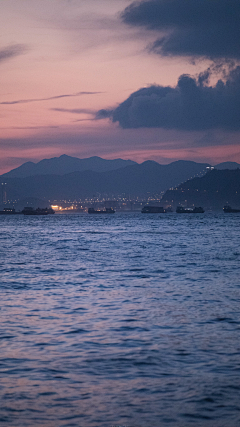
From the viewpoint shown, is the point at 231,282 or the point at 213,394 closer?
the point at 213,394

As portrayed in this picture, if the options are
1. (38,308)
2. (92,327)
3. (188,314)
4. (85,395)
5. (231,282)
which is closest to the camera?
(85,395)

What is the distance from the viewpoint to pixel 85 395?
756 cm

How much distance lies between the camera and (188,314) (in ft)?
47.0

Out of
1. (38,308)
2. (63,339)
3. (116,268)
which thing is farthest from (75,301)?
(116,268)

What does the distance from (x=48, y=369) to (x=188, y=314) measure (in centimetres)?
637

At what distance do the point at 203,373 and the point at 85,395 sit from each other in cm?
235

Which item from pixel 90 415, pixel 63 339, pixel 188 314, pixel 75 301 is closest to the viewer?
pixel 90 415

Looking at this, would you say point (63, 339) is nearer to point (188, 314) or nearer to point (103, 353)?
point (103, 353)

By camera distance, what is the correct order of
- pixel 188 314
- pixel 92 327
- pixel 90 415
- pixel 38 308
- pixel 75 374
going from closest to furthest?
pixel 90 415, pixel 75 374, pixel 92 327, pixel 188 314, pixel 38 308

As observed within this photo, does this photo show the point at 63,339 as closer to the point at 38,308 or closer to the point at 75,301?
the point at 38,308

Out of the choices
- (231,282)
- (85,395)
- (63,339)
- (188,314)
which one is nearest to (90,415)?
(85,395)

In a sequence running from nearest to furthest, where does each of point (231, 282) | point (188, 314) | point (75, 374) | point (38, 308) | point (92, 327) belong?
point (75, 374) → point (92, 327) → point (188, 314) → point (38, 308) → point (231, 282)

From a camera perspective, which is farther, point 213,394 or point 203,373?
point 203,373

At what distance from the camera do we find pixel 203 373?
8.66 metres
